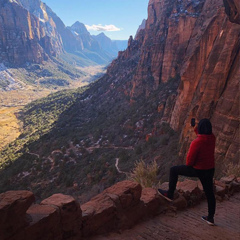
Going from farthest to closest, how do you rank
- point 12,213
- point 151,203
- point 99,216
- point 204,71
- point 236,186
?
point 204,71 < point 236,186 < point 151,203 < point 99,216 < point 12,213

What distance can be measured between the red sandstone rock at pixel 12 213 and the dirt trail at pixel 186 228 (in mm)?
1526

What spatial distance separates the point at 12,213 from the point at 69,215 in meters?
1.01

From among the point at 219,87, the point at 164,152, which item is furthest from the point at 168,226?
the point at 164,152

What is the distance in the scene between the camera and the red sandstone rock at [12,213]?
10.9ft

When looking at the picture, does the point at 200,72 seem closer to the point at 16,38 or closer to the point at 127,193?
the point at 127,193

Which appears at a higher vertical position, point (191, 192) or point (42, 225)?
point (42, 225)

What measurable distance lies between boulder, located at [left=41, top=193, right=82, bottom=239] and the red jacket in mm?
2506

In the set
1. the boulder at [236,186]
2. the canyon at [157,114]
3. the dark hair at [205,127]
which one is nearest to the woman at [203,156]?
the dark hair at [205,127]

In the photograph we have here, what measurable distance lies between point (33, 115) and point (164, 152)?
2266 inches

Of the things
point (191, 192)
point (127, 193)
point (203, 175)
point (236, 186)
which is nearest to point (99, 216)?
point (127, 193)

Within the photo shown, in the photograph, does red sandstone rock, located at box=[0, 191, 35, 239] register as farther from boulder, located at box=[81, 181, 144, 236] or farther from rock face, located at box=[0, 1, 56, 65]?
rock face, located at box=[0, 1, 56, 65]

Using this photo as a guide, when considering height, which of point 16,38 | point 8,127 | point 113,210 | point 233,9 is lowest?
point 8,127

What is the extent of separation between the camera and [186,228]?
499 cm

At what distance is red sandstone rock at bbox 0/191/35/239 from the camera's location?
10.9ft
